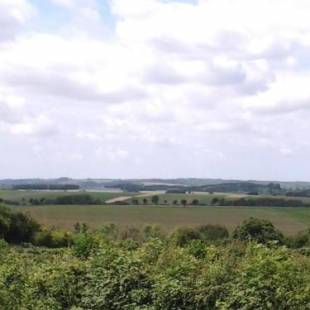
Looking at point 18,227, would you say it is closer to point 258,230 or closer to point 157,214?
point 258,230

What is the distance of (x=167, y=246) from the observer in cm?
1736

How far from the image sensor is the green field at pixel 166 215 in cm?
7894

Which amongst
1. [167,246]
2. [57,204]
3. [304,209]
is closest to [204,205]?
[304,209]

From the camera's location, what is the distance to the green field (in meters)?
78.9

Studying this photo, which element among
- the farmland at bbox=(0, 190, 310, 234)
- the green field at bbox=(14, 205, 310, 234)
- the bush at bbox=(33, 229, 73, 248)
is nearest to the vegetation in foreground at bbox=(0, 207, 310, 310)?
the bush at bbox=(33, 229, 73, 248)

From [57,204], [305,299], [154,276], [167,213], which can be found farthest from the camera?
[57,204]

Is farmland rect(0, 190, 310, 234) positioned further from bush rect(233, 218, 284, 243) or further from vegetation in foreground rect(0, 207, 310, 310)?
vegetation in foreground rect(0, 207, 310, 310)

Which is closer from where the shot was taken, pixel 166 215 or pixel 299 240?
pixel 299 240

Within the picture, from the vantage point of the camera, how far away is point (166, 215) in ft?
302

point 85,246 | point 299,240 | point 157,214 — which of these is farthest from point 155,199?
point 85,246

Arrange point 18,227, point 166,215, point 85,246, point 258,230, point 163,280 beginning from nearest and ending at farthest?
point 163,280 < point 85,246 < point 258,230 < point 18,227 < point 166,215

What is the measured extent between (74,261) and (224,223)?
6358 cm

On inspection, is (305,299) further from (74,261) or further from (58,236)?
(58,236)

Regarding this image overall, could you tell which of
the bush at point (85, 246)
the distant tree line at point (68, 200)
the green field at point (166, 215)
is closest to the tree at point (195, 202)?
the green field at point (166, 215)
